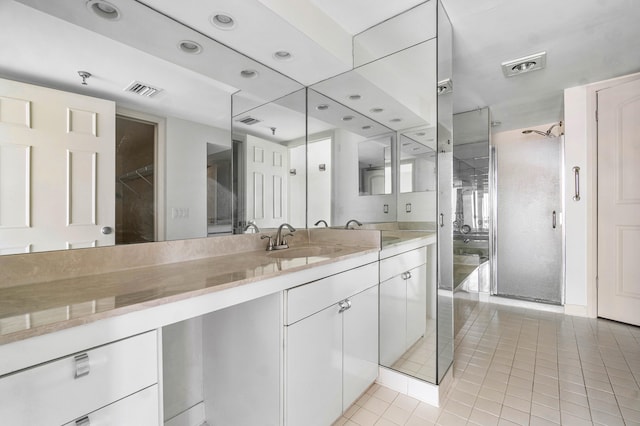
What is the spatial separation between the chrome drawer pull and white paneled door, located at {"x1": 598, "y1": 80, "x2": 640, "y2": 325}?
406 centimetres

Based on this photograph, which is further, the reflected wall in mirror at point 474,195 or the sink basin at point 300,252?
the reflected wall in mirror at point 474,195

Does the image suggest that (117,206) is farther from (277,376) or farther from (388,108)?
(388,108)

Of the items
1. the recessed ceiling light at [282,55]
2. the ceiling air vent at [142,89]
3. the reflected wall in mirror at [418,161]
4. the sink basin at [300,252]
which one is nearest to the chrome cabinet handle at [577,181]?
the reflected wall in mirror at [418,161]

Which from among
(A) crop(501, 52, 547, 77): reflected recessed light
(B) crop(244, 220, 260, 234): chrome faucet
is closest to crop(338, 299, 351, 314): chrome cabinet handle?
(B) crop(244, 220, 260, 234): chrome faucet

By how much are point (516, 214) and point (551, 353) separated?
1.89m

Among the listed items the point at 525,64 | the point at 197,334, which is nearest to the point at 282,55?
the point at 197,334

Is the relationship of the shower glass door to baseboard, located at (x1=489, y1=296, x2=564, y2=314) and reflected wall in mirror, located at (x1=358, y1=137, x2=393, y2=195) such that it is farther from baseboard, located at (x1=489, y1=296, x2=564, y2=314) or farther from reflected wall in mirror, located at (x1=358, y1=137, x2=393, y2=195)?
reflected wall in mirror, located at (x1=358, y1=137, x2=393, y2=195)

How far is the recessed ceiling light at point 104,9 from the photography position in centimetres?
122

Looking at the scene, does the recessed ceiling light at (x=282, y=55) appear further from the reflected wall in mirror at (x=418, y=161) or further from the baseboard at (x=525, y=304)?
the baseboard at (x=525, y=304)

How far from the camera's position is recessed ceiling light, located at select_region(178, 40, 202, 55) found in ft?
4.97

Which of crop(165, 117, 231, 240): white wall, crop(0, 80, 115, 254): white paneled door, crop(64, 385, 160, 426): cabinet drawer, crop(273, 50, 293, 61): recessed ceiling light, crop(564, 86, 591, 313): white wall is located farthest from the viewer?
crop(564, 86, 591, 313): white wall

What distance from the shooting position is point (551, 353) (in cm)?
227

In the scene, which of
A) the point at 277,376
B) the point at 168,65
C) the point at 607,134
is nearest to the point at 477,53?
the point at 607,134

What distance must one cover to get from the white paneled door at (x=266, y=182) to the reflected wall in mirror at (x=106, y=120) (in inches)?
12.4
